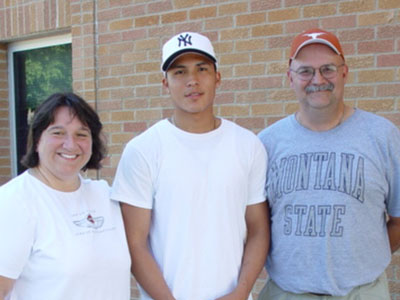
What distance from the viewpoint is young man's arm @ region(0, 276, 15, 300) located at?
177 centimetres

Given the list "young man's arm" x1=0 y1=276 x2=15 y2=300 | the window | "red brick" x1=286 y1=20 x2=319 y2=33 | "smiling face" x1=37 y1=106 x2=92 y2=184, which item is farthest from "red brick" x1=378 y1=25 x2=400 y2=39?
the window

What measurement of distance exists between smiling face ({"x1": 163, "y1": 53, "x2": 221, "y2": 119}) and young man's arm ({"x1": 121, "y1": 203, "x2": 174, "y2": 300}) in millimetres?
554

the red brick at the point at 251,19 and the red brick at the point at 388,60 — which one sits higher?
the red brick at the point at 251,19

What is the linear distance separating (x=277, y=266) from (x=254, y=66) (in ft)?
5.72

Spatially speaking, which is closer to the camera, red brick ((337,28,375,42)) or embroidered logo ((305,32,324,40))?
embroidered logo ((305,32,324,40))

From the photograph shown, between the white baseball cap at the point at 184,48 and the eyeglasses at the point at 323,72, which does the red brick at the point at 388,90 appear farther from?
the white baseball cap at the point at 184,48

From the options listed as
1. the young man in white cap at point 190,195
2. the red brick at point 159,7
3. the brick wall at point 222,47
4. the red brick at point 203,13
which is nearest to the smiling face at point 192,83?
the young man in white cap at point 190,195

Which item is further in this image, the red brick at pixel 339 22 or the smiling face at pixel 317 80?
the red brick at pixel 339 22

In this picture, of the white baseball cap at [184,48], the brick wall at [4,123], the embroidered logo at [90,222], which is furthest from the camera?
the brick wall at [4,123]

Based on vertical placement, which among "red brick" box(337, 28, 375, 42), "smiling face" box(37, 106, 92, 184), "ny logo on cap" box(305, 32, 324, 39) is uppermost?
"red brick" box(337, 28, 375, 42)

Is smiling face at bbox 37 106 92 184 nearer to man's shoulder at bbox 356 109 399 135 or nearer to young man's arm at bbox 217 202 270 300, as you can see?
young man's arm at bbox 217 202 270 300

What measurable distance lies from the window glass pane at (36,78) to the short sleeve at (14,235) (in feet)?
10.5

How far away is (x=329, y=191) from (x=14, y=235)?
141 centimetres

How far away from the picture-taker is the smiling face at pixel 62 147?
2.00 meters
